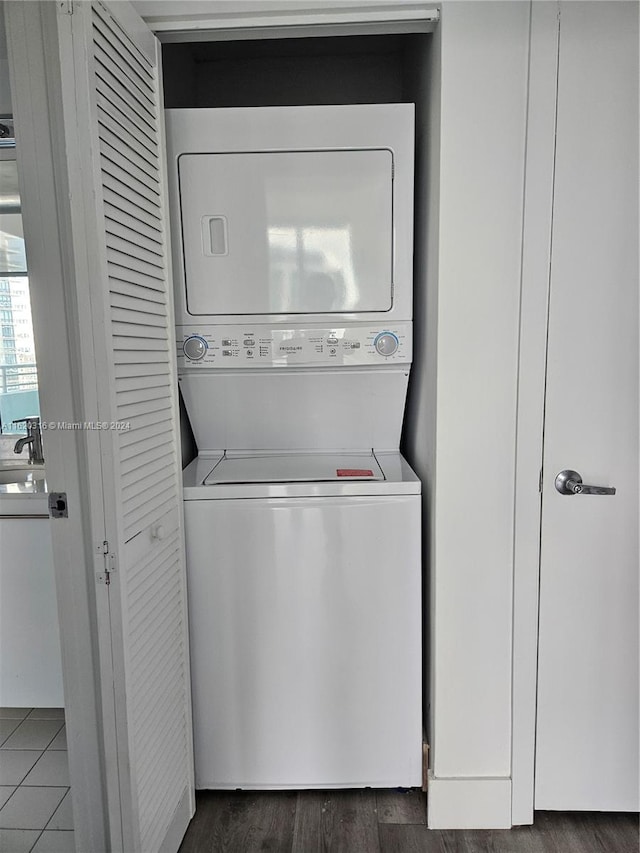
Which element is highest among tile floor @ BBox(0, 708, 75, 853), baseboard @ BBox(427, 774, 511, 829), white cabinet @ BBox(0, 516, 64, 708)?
white cabinet @ BBox(0, 516, 64, 708)

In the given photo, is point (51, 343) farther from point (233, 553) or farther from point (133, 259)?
point (233, 553)

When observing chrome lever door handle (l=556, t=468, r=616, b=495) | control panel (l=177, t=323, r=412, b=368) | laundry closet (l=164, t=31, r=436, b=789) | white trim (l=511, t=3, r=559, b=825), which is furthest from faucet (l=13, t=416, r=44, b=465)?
chrome lever door handle (l=556, t=468, r=616, b=495)

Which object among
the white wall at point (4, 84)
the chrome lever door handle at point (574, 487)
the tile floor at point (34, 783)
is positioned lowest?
the tile floor at point (34, 783)

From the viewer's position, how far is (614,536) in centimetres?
161

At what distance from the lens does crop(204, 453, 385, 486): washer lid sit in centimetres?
171

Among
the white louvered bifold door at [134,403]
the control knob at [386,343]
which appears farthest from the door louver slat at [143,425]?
the control knob at [386,343]

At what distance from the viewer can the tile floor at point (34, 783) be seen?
4.41 ft

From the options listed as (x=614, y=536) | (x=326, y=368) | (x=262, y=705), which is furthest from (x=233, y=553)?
(x=614, y=536)

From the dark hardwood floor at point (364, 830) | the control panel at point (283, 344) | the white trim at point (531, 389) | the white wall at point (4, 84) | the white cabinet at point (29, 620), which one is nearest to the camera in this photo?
the white wall at point (4, 84)

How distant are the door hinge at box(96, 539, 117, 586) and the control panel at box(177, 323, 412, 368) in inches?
27.1

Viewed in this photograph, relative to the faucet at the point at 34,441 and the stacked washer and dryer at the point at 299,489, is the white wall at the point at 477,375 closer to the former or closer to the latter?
the stacked washer and dryer at the point at 299,489

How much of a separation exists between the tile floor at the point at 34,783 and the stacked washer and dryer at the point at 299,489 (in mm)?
425

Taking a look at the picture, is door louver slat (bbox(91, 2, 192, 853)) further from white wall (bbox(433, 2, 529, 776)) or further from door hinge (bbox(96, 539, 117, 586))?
white wall (bbox(433, 2, 529, 776))

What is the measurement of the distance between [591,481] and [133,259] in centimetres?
130
